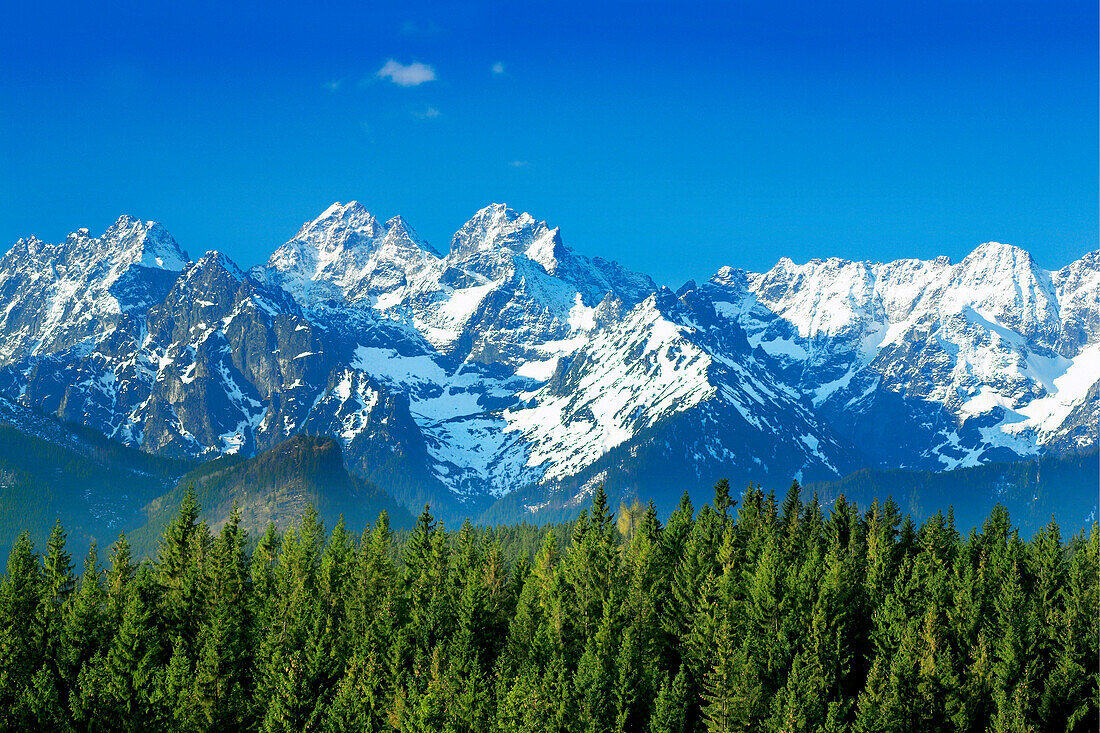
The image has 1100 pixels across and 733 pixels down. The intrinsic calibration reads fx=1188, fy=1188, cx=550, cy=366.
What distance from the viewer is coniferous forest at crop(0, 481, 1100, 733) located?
109250 mm

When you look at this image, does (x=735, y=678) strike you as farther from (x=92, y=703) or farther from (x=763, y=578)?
(x=92, y=703)

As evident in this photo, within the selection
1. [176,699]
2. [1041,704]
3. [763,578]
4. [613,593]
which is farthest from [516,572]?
[1041,704]

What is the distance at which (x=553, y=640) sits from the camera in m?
120

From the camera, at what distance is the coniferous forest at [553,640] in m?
109

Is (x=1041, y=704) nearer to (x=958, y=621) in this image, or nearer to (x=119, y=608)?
(x=958, y=621)

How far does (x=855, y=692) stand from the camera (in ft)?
396

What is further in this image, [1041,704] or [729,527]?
[729,527]

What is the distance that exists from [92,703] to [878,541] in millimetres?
88236

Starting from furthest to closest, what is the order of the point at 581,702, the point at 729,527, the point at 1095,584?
the point at 729,527, the point at 1095,584, the point at 581,702

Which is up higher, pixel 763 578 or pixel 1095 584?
pixel 1095 584

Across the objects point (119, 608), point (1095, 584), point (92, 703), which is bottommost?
point (92, 703)

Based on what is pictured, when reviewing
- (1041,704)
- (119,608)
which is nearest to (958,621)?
(1041,704)

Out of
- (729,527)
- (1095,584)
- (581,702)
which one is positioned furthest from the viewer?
(729,527)

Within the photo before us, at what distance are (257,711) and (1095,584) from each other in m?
84.3
